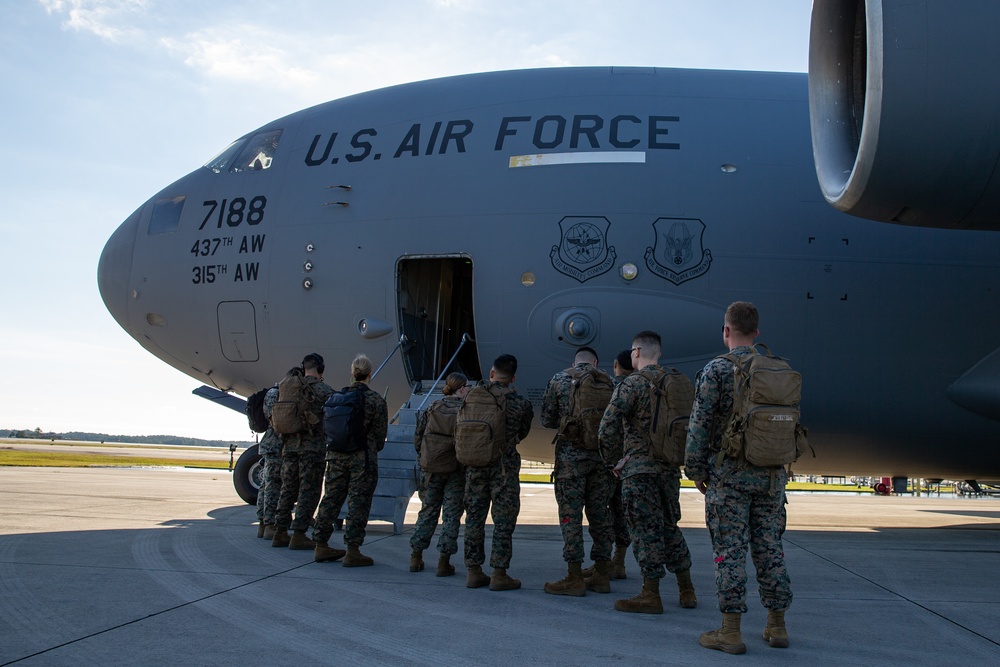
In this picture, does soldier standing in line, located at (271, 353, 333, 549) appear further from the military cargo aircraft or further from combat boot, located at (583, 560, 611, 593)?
combat boot, located at (583, 560, 611, 593)

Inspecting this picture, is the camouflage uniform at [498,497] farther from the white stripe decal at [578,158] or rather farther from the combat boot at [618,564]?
the white stripe decal at [578,158]

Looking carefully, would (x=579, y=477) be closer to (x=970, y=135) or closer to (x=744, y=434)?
(x=744, y=434)

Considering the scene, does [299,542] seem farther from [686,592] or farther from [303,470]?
[686,592]

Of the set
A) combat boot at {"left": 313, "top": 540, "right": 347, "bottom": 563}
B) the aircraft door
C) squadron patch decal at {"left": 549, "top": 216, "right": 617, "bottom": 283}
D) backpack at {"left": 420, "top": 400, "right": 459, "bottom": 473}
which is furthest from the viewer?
the aircraft door

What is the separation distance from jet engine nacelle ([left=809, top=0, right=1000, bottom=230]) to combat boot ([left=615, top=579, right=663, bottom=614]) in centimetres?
303

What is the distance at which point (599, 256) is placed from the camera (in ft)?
28.4

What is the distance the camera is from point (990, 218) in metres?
5.61

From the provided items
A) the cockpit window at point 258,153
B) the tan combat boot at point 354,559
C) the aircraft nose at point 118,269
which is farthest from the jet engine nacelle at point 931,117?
the aircraft nose at point 118,269

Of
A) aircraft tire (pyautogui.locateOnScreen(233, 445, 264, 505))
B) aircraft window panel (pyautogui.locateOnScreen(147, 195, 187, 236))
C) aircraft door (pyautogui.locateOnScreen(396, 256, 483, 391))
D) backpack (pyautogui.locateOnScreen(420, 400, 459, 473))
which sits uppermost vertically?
aircraft window panel (pyautogui.locateOnScreen(147, 195, 187, 236))

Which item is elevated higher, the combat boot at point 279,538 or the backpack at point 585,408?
the backpack at point 585,408

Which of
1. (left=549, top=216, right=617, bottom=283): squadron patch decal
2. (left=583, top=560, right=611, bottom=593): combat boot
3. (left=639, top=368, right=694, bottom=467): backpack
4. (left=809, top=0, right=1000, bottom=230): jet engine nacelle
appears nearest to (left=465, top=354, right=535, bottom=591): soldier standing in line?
(left=583, top=560, right=611, bottom=593): combat boot

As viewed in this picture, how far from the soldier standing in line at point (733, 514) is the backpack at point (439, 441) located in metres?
2.34

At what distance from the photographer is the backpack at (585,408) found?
19.2ft

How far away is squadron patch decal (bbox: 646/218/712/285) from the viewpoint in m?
8.54
